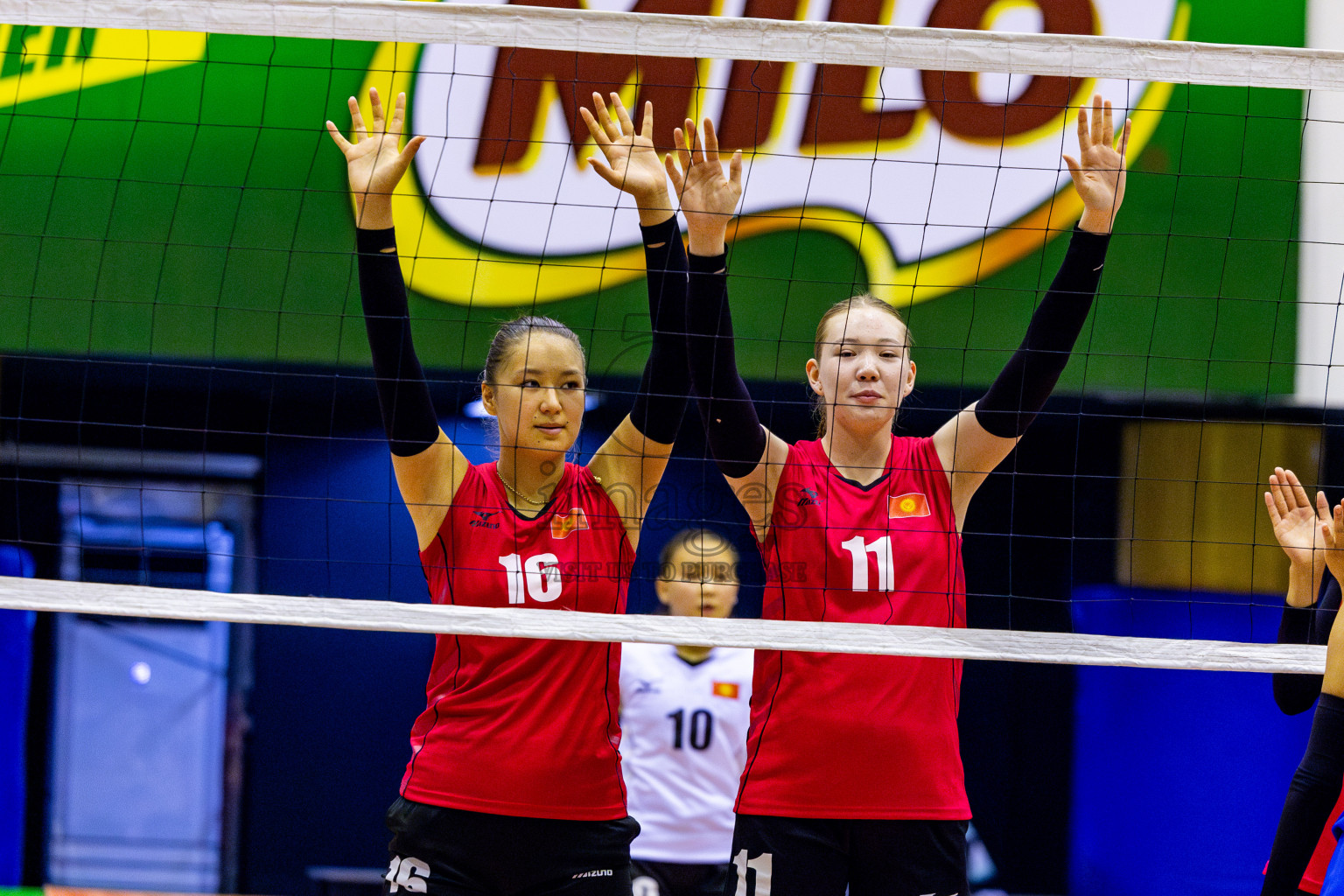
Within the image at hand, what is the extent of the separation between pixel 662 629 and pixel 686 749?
6.39ft

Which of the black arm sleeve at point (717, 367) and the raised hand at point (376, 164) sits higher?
the raised hand at point (376, 164)

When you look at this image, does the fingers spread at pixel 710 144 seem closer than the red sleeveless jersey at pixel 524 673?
No

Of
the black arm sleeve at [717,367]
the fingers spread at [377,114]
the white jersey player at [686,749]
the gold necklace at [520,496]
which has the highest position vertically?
the fingers spread at [377,114]

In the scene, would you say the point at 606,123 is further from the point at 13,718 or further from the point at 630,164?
the point at 13,718

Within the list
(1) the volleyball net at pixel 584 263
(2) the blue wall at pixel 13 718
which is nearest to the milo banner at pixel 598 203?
(1) the volleyball net at pixel 584 263

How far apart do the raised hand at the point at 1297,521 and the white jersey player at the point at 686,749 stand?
198 centimetres

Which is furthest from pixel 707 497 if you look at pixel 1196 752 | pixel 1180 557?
pixel 1196 752

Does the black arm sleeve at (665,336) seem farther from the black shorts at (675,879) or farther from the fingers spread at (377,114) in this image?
the black shorts at (675,879)

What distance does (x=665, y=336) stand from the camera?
2.52 metres

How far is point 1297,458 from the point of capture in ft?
17.7

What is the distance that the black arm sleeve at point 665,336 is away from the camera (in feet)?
8.19

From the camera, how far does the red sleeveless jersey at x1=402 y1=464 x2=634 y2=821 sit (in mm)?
2348

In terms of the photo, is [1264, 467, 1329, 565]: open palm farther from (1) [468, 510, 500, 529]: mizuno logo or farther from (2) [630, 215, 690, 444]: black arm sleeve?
(1) [468, 510, 500, 529]: mizuno logo

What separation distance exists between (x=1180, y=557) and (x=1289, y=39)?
99.6 inches
